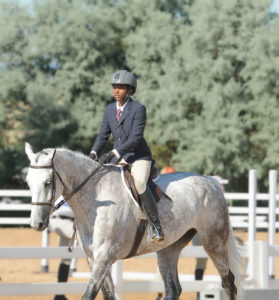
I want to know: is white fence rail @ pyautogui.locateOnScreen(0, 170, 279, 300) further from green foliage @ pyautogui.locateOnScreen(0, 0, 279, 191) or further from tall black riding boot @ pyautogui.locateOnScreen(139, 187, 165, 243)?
green foliage @ pyautogui.locateOnScreen(0, 0, 279, 191)

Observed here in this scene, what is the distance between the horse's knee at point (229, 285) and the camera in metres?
7.89

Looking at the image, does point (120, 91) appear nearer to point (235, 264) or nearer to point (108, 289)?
point (108, 289)

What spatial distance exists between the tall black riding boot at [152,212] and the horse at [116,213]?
10 cm

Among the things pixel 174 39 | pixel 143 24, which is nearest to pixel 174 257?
pixel 174 39

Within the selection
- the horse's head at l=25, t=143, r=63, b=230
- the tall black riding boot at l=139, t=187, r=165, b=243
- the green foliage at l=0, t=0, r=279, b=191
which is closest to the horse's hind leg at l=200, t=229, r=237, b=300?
the tall black riding boot at l=139, t=187, r=165, b=243

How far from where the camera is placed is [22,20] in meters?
28.5

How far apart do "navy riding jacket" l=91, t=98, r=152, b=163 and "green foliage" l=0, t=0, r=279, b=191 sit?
18125 millimetres

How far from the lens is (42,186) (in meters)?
6.08

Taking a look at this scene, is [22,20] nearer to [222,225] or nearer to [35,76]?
[35,76]

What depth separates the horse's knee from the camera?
7895 mm

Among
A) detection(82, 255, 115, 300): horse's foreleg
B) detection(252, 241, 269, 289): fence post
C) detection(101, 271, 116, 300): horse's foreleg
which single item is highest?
detection(82, 255, 115, 300): horse's foreleg

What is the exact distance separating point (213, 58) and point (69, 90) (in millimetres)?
6368

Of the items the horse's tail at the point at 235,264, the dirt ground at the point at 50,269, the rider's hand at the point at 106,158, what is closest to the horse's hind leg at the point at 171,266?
the horse's tail at the point at 235,264

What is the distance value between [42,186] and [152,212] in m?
1.28
